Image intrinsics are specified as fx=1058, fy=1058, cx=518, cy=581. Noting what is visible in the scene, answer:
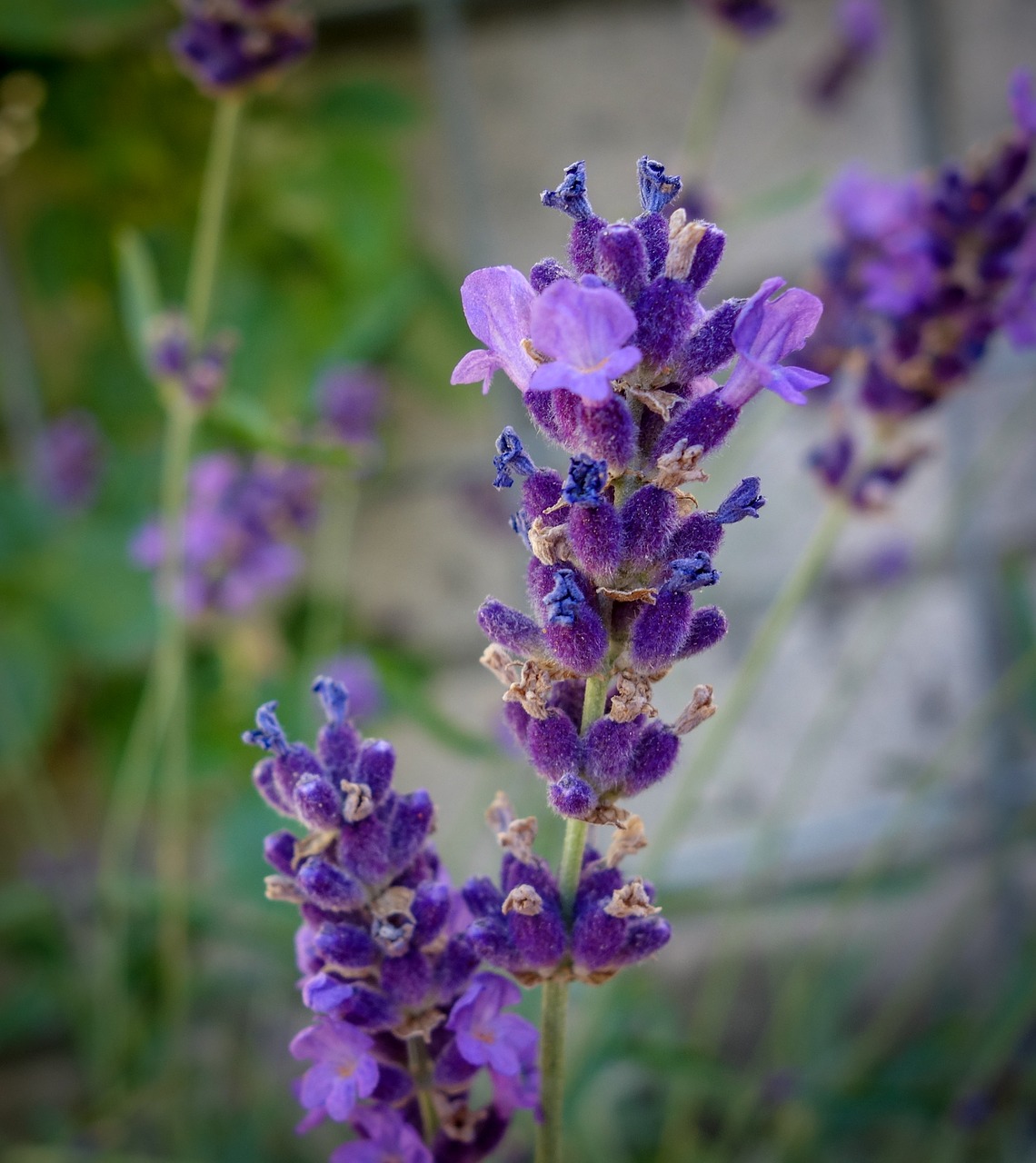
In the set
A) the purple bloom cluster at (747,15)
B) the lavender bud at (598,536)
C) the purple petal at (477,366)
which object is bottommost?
the lavender bud at (598,536)

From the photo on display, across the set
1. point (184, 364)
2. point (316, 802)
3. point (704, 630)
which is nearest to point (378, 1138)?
point (316, 802)

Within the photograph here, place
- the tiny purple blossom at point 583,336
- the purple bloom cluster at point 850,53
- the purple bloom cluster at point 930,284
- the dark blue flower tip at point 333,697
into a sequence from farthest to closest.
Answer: the purple bloom cluster at point 850,53 → the purple bloom cluster at point 930,284 → the dark blue flower tip at point 333,697 → the tiny purple blossom at point 583,336

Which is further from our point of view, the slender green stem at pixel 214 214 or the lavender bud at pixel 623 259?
the slender green stem at pixel 214 214

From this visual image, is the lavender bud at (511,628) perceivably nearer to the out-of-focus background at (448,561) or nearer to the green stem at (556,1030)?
the green stem at (556,1030)

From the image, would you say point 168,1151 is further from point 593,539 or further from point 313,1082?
point 593,539

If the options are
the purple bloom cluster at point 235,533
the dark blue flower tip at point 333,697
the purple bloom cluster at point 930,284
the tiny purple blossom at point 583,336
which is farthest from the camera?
the purple bloom cluster at point 235,533

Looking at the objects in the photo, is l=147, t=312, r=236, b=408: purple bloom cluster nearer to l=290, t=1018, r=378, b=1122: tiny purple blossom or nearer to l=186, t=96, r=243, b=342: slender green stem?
l=186, t=96, r=243, b=342: slender green stem

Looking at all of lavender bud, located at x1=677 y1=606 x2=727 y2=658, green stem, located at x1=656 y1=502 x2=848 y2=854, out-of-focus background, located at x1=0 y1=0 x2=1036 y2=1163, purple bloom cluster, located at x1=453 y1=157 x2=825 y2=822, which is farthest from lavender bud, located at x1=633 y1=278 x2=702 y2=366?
out-of-focus background, located at x1=0 y1=0 x2=1036 y2=1163

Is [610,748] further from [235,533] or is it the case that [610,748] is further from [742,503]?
[235,533]

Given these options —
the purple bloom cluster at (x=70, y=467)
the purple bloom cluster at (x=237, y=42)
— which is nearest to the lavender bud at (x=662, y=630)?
the purple bloom cluster at (x=237, y=42)
